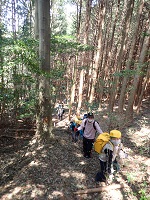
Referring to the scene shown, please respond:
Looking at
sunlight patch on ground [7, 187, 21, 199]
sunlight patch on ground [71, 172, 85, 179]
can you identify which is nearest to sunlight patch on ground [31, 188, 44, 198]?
sunlight patch on ground [7, 187, 21, 199]

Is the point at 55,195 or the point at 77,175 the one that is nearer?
the point at 55,195

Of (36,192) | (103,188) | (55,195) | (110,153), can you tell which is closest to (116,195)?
(103,188)

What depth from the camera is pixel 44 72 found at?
611 centimetres

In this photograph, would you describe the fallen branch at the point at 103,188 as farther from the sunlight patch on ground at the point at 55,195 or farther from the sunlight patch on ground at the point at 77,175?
the sunlight patch on ground at the point at 77,175

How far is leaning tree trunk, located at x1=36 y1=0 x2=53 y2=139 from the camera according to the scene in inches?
233

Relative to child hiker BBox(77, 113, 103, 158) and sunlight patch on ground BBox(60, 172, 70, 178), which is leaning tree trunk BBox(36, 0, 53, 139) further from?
sunlight patch on ground BBox(60, 172, 70, 178)

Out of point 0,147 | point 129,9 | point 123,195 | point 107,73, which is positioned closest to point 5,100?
point 0,147

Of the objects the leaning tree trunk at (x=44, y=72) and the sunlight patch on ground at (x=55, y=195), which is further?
the leaning tree trunk at (x=44, y=72)

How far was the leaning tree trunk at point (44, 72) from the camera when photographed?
19.4 feet

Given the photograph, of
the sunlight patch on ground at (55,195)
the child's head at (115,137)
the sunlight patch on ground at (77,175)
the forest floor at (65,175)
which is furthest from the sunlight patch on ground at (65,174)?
the child's head at (115,137)

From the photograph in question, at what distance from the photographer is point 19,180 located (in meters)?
4.95

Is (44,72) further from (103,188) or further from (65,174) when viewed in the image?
(103,188)

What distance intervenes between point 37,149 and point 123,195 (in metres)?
3.55

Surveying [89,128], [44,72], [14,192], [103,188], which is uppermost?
[44,72]
